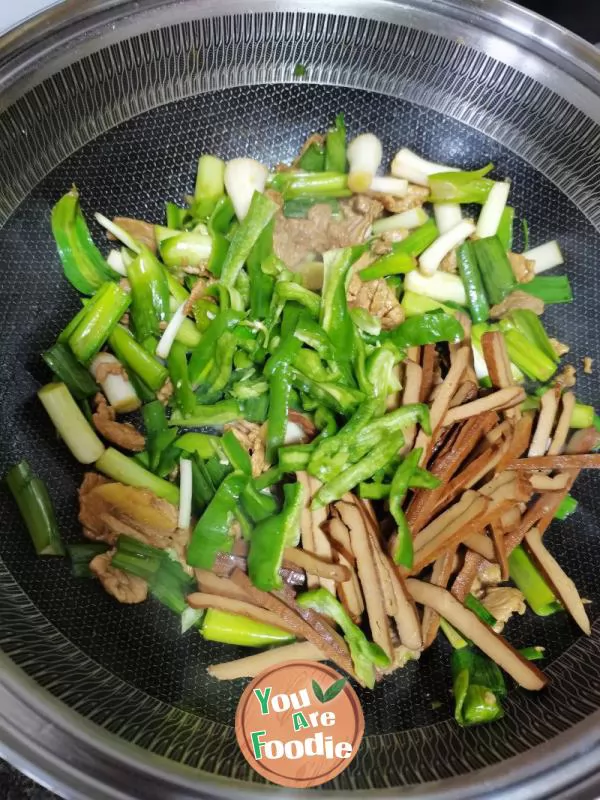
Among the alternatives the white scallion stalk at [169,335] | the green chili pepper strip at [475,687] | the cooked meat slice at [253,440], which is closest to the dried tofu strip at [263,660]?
the green chili pepper strip at [475,687]

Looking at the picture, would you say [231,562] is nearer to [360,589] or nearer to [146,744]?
[360,589]

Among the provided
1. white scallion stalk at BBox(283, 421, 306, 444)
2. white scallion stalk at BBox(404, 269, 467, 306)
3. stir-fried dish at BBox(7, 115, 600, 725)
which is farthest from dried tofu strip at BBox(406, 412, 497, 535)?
white scallion stalk at BBox(404, 269, 467, 306)

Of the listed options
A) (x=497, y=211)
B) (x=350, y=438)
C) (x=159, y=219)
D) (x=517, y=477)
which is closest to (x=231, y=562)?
(x=350, y=438)

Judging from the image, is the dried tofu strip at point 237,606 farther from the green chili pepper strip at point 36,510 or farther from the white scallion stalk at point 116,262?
the white scallion stalk at point 116,262

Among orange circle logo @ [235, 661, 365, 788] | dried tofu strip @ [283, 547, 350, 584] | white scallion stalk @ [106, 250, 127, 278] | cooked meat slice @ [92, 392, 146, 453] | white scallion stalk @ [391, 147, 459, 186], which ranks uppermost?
white scallion stalk @ [391, 147, 459, 186]

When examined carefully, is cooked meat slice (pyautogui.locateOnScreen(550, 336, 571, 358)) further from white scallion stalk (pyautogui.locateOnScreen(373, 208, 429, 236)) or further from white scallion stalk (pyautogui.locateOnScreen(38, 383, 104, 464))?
white scallion stalk (pyautogui.locateOnScreen(38, 383, 104, 464))
